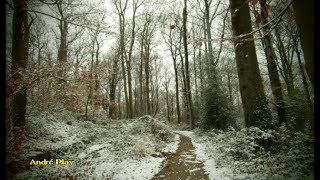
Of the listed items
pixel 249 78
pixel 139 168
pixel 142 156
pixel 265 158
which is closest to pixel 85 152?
pixel 142 156

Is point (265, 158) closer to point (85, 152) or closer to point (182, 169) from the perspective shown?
point (182, 169)

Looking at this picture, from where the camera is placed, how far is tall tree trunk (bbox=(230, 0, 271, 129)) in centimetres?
720

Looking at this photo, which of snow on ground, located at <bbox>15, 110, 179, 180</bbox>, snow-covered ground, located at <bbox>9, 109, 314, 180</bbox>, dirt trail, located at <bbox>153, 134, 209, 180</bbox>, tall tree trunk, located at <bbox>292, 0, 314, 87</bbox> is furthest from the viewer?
snow on ground, located at <bbox>15, 110, 179, 180</bbox>

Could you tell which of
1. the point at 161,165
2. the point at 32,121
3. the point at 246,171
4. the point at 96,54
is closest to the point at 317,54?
the point at 246,171

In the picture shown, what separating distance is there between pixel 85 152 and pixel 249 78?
7769mm

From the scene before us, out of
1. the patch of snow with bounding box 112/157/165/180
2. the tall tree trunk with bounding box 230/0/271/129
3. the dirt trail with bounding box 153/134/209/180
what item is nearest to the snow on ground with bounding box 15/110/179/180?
the patch of snow with bounding box 112/157/165/180

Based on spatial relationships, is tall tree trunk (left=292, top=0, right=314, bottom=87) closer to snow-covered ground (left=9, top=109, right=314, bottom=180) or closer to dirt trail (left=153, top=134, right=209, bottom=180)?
snow-covered ground (left=9, top=109, right=314, bottom=180)

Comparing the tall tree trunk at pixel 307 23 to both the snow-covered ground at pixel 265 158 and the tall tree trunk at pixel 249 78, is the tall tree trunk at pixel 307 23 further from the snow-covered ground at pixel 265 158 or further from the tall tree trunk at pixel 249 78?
the tall tree trunk at pixel 249 78

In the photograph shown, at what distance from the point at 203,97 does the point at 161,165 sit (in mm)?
8976

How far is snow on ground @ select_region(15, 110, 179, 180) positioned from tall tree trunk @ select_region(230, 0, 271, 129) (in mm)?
4061

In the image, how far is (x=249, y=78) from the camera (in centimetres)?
739

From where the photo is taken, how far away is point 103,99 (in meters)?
17.6

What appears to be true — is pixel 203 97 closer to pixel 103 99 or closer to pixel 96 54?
pixel 103 99

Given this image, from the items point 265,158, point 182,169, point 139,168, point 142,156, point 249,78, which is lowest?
point 182,169
